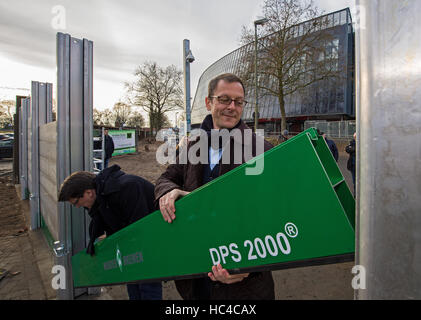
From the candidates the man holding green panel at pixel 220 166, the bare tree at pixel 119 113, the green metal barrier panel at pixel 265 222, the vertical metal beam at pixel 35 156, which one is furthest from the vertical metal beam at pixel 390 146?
the bare tree at pixel 119 113

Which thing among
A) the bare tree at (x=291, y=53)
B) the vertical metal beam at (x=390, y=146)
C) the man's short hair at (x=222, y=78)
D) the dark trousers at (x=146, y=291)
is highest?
the bare tree at (x=291, y=53)

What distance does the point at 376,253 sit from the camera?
2.19ft

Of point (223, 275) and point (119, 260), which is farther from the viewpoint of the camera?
point (119, 260)

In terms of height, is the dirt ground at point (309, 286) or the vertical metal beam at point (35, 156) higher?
the vertical metal beam at point (35, 156)

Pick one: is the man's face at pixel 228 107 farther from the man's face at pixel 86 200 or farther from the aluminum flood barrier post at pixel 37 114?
the aluminum flood barrier post at pixel 37 114

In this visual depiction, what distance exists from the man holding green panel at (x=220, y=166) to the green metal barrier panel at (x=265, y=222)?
189mm

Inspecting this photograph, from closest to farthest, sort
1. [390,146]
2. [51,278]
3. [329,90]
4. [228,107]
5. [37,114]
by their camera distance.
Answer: [390,146] → [228,107] → [51,278] → [37,114] → [329,90]

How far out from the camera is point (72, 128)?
246cm

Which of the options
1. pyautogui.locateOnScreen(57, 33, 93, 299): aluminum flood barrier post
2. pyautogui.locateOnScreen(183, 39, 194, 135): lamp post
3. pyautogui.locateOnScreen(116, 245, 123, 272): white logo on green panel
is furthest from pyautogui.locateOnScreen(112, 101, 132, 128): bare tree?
pyautogui.locateOnScreen(116, 245, 123, 272): white logo on green panel

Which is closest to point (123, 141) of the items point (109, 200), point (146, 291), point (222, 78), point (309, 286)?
point (109, 200)

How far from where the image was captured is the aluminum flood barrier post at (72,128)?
92.7 inches

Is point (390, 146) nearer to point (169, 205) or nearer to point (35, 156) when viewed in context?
point (169, 205)

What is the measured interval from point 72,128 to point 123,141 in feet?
56.8

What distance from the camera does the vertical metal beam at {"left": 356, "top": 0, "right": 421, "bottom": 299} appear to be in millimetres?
612
